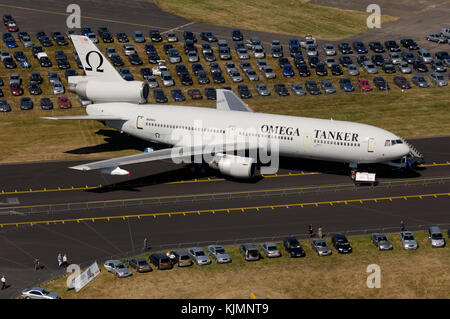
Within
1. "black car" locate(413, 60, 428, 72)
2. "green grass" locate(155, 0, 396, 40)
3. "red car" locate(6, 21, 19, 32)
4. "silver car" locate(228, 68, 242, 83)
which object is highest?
"green grass" locate(155, 0, 396, 40)

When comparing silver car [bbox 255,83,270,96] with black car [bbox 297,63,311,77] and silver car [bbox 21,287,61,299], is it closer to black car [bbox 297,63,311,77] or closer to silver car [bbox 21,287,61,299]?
black car [bbox 297,63,311,77]

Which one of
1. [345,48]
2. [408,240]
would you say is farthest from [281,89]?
[408,240]

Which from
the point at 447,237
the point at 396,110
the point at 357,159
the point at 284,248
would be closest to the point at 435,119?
the point at 396,110

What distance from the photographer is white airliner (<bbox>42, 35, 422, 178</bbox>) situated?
4001 inches

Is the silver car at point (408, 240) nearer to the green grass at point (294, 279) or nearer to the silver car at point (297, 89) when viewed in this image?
the green grass at point (294, 279)

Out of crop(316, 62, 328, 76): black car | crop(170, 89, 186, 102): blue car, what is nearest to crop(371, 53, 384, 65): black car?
crop(316, 62, 328, 76): black car

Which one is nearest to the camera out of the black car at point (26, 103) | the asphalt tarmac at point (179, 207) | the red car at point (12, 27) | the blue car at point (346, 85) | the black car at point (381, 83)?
the asphalt tarmac at point (179, 207)

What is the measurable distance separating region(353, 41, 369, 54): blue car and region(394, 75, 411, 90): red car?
574 inches

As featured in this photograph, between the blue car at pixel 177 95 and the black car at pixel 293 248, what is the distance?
54378 millimetres

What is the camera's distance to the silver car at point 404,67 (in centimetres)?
14938

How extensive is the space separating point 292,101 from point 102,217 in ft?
172

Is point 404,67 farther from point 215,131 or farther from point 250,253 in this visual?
point 250,253

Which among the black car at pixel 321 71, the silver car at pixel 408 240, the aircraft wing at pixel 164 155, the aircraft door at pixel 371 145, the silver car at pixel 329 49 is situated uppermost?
the silver car at pixel 329 49

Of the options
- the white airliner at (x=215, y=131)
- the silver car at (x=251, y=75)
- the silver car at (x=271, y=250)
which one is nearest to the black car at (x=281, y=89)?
the silver car at (x=251, y=75)
